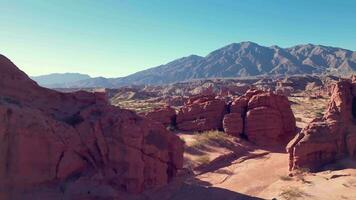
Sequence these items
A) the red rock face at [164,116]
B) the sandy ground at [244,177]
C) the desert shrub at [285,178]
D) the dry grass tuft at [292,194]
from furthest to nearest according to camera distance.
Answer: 1. the red rock face at [164,116]
2. the desert shrub at [285,178]
3. the sandy ground at [244,177]
4. the dry grass tuft at [292,194]

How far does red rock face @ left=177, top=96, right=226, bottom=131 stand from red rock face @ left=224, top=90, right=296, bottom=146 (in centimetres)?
130

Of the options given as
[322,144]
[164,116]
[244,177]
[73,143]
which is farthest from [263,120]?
[73,143]

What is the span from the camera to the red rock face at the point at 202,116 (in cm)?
3200

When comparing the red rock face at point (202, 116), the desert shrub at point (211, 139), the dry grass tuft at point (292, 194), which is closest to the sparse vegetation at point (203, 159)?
the desert shrub at point (211, 139)

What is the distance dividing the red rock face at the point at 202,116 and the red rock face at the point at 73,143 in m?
14.5

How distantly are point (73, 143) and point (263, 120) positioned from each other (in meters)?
17.4

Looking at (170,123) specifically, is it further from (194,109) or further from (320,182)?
(320,182)

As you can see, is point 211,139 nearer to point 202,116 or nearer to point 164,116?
point 202,116

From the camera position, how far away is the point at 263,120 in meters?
29.3

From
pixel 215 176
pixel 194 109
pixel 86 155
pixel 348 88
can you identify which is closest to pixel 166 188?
pixel 86 155

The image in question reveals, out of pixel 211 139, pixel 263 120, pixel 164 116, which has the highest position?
pixel 164 116

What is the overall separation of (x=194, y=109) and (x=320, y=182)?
1598cm

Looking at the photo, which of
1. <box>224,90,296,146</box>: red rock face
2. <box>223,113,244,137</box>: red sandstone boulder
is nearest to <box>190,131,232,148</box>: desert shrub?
<box>223,113,244,137</box>: red sandstone boulder

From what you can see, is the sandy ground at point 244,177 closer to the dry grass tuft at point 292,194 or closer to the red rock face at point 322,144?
the dry grass tuft at point 292,194
